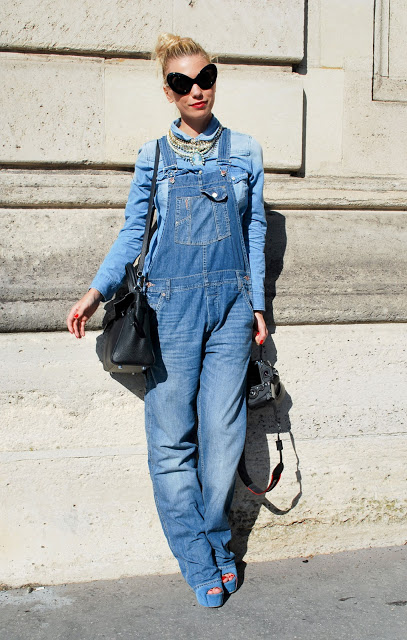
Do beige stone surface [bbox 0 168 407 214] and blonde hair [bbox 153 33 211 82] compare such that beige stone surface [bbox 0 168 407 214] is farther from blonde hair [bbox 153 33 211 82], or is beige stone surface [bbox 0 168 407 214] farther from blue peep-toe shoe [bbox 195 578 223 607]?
blue peep-toe shoe [bbox 195 578 223 607]

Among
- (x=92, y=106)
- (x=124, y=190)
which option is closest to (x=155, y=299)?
(x=124, y=190)

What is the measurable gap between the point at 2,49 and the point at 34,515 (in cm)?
218

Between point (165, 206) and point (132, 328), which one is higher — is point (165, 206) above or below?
above

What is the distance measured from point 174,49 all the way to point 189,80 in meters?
0.15

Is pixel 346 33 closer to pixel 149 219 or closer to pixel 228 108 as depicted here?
pixel 228 108

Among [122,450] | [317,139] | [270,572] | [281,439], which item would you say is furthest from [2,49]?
[270,572]

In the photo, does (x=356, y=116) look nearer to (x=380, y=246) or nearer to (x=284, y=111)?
(x=284, y=111)

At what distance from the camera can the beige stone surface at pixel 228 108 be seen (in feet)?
11.2

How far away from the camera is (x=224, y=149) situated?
2822 mm

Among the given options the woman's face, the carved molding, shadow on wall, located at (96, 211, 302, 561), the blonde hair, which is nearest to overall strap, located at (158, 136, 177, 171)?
the woman's face

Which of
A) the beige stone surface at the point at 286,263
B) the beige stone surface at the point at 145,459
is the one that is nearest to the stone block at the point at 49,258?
the beige stone surface at the point at 286,263

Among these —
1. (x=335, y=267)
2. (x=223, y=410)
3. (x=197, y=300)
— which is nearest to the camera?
(x=197, y=300)

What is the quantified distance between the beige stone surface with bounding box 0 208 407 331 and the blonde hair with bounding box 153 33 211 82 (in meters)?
0.74

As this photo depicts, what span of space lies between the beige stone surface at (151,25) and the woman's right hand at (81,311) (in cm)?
137
